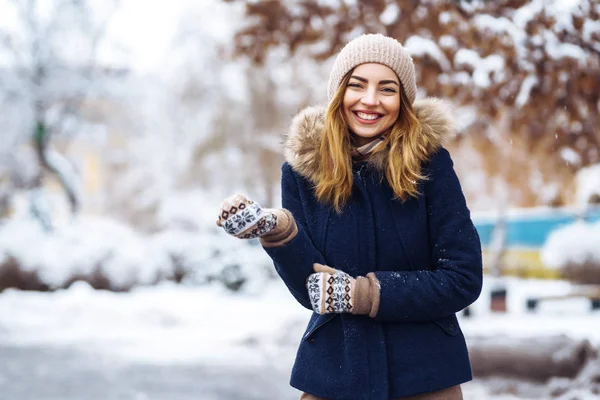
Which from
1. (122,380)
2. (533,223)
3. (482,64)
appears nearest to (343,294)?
(482,64)

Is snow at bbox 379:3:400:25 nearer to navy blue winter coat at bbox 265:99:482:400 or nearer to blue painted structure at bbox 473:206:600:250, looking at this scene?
navy blue winter coat at bbox 265:99:482:400

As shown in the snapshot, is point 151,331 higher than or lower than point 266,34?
lower

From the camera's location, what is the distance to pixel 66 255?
8.84 m

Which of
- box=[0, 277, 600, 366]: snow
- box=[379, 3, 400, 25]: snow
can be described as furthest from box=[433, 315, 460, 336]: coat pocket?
box=[0, 277, 600, 366]: snow

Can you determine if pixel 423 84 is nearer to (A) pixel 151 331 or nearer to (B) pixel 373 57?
(B) pixel 373 57

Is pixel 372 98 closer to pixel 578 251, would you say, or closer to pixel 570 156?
pixel 570 156

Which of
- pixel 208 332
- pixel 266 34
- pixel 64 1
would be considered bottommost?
pixel 208 332

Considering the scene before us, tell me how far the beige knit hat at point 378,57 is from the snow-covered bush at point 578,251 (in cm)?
553

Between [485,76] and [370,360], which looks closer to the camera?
[370,360]

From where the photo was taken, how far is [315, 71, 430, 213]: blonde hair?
5.84 ft

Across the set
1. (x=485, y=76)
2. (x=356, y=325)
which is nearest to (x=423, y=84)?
(x=485, y=76)

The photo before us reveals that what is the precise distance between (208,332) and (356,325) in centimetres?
629

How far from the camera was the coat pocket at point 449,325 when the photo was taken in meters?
1.79

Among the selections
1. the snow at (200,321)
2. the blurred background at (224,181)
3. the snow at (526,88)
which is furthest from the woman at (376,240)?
the snow at (200,321)
